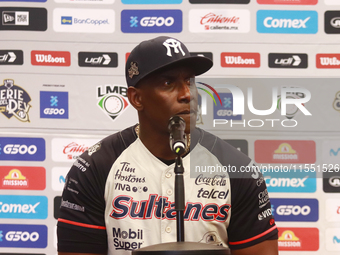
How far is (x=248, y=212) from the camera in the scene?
1.40 meters

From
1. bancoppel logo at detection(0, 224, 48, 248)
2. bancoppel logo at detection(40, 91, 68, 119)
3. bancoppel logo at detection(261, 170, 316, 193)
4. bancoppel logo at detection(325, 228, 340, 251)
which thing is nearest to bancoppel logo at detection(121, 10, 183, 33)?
bancoppel logo at detection(40, 91, 68, 119)

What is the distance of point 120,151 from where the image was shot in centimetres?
149

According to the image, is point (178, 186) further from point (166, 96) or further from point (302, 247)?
point (302, 247)

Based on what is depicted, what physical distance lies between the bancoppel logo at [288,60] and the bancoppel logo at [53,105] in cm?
129

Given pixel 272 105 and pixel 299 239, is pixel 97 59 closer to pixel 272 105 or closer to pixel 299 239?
pixel 272 105

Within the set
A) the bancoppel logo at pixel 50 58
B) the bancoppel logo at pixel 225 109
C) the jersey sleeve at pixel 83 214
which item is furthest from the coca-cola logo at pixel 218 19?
the jersey sleeve at pixel 83 214

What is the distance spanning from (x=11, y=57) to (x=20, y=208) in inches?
36.6

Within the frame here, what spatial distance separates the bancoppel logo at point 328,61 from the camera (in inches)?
91.3

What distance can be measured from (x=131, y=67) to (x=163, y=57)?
0.15 meters

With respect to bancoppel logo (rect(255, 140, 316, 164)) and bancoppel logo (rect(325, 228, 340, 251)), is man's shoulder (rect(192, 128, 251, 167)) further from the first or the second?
bancoppel logo (rect(325, 228, 340, 251))

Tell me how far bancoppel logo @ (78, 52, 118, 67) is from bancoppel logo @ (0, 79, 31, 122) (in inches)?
15.9

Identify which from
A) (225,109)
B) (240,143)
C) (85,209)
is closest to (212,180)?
(85,209)

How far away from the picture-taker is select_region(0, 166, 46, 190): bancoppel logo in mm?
2289

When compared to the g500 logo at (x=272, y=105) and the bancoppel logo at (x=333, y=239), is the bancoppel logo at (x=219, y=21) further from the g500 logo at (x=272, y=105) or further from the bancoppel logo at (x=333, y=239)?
the bancoppel logo at (x=333, y=239)
